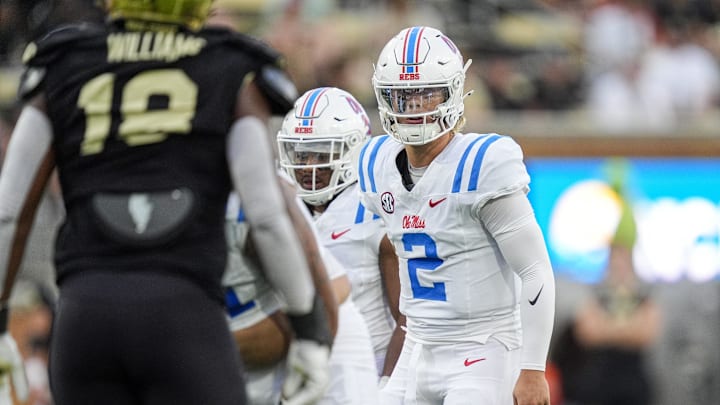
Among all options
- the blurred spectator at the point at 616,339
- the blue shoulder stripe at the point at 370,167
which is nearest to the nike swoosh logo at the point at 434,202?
the blue shoulder stripe at the point at 370,167

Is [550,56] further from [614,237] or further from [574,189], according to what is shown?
[614,237]

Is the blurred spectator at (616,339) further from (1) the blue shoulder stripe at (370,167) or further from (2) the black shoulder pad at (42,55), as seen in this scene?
(2) the black shoulder pad at (42,55)

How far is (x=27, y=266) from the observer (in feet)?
34.4

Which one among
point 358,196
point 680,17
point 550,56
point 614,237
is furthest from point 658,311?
point 358,196

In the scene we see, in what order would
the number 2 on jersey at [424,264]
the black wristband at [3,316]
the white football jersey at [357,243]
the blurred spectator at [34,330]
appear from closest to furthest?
1. the black wristband at [3,316]
2. the number 2 on jersey at [424,264]
3. the white football jersey at [357,243]
4. the blurred spectator at [34,330]

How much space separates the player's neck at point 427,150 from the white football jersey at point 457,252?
5cm

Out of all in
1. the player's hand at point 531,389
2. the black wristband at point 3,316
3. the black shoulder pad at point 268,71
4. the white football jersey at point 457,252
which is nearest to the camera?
the black shoulder pad at point 268,71

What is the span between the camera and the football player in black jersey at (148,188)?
350 centimetres

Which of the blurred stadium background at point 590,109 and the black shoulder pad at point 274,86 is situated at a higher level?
the black shoulder pad at point 274,86

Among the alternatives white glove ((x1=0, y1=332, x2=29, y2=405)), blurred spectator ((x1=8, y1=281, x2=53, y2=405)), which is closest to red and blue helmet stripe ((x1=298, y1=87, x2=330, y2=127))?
white glove ((x1=0, y1=332, x2=29, y2=405))

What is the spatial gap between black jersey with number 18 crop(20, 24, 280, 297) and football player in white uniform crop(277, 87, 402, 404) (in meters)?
1.72

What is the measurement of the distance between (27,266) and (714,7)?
Result: 338 inches

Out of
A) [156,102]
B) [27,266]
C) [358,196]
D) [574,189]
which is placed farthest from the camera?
[574,189]

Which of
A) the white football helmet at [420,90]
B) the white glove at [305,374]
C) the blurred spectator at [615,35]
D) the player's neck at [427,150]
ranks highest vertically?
the white football helmet at [420,90]
